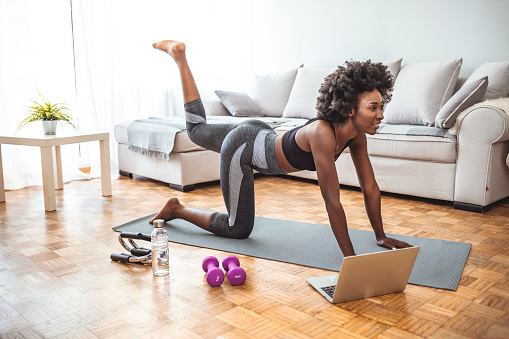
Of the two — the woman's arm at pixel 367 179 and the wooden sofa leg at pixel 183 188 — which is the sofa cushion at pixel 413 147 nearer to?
the woman's arm at pixel 367 179

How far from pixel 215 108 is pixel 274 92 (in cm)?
60

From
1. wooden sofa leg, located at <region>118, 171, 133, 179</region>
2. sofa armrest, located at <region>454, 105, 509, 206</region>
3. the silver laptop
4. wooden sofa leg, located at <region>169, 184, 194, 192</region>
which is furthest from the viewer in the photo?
wooden sofa leg, located at <region>118, 171, 133, 179</region>

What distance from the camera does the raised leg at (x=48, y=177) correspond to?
2.87 meters

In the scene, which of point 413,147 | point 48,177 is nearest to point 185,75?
point 48,177

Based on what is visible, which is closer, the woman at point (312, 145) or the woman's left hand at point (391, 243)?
the woman at point (312, 145)

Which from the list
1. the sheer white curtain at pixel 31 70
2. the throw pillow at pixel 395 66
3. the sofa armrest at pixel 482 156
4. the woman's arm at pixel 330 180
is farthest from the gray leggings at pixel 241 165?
the sheer white curtain at pixel 31 70

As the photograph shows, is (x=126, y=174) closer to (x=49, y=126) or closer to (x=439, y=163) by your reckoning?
(x=49, y=126)

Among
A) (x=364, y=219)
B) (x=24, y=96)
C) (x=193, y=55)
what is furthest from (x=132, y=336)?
(x=193, y=55)

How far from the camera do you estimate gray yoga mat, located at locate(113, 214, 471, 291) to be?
1.91 meters

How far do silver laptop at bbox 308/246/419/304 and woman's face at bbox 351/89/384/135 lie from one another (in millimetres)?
509

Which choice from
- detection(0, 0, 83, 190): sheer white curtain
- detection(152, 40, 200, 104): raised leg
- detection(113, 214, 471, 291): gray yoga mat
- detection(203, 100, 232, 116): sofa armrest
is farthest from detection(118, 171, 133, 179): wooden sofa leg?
detection(152, 40, 200, 104): raised leg

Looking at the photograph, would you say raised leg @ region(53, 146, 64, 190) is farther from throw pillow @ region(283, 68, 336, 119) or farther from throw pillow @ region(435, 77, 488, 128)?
throw pillow @ region(435, 77, 488, 128)

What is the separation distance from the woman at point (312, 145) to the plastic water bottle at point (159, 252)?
1.48 feet

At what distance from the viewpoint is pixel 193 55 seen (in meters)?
4.91
